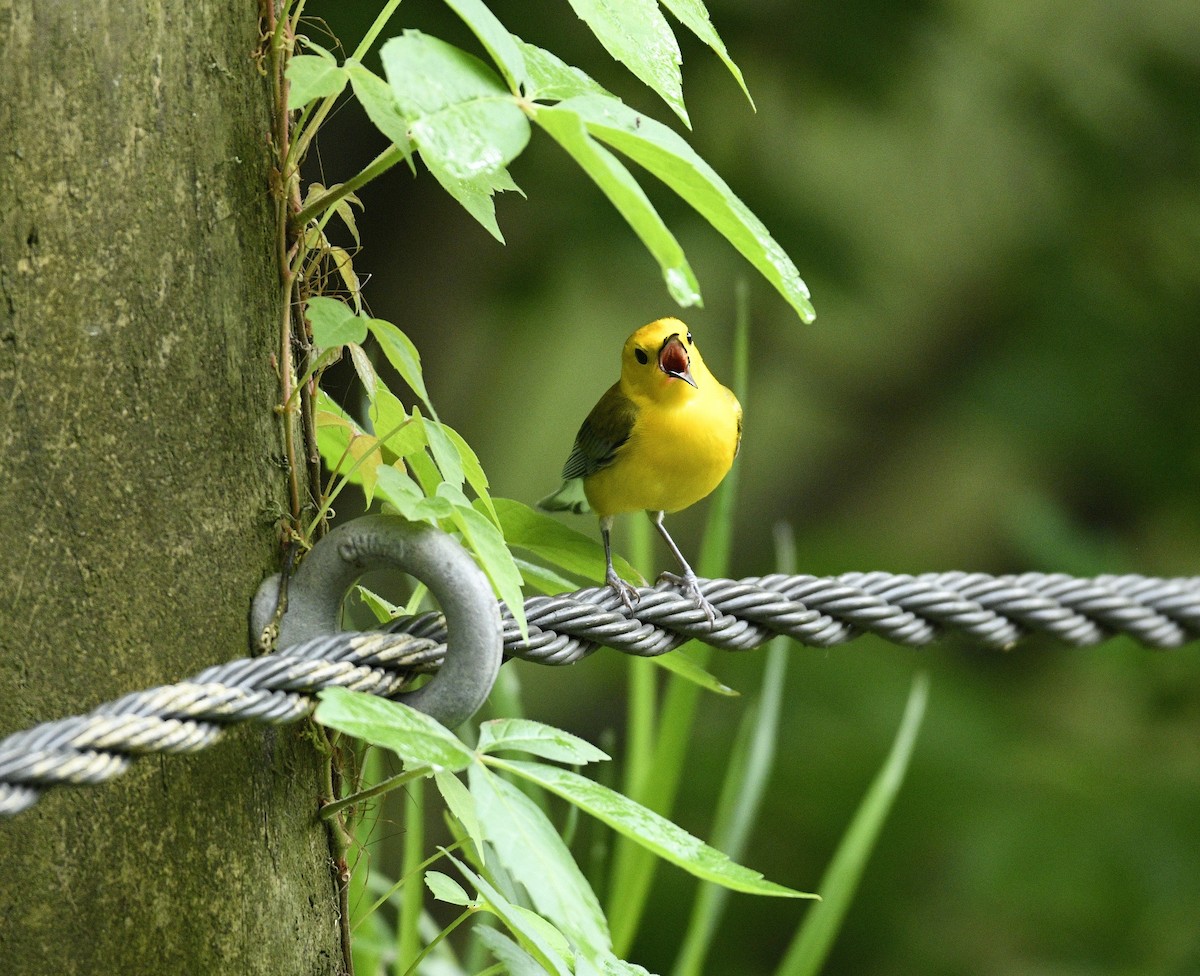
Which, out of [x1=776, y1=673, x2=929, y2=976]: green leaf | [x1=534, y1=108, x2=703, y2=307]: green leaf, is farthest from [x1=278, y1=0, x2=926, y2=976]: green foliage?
[x1=776, y1=673, x2=929, y2=976]: green leaf

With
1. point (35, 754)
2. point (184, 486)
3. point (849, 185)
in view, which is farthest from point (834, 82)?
point (35, 754)

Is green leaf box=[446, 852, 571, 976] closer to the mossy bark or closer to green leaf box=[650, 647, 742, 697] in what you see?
the mossy bark

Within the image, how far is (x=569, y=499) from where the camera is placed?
6.87 feet

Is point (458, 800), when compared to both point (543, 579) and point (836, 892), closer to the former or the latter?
point (543, 579)

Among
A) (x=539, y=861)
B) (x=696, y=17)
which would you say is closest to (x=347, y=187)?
(x=696, y=17)

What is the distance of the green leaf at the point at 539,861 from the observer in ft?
2.39

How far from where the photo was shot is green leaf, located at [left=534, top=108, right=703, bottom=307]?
0.62 m

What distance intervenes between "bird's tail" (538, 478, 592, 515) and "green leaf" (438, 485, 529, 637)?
1153 mm

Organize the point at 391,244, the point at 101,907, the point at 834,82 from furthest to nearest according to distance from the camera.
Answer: the point at 391,244
the point at 834,82
the point at 101,907

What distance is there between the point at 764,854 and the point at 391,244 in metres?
1.88

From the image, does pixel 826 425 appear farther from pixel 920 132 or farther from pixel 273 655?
pixel 273 655

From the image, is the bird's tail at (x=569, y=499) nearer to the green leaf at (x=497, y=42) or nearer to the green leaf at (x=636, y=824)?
the green leaf at (x=636, y=824)

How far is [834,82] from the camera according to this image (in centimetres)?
296

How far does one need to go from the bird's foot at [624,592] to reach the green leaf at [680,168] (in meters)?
0.49
